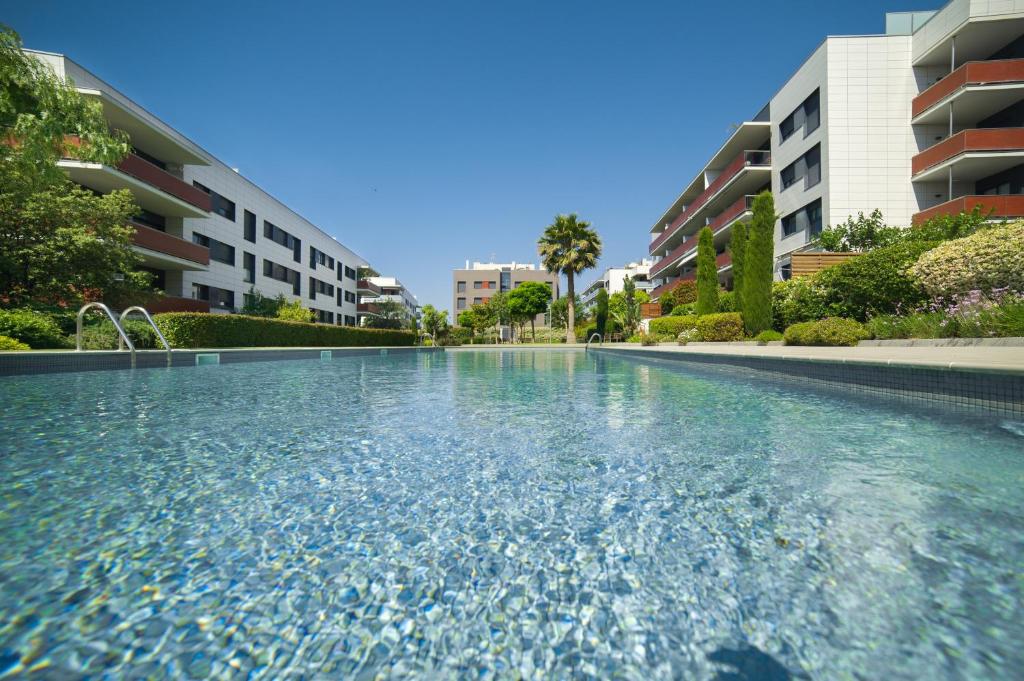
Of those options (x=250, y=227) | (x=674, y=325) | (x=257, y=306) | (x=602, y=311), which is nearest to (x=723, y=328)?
(x=674, y=325)

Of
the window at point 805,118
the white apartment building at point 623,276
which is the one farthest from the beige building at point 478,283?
the window at point 805,118

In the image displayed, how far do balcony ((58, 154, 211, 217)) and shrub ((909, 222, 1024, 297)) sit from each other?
22.8 metres

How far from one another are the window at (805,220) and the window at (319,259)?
3079cm

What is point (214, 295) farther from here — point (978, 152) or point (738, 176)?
point (978, 152)

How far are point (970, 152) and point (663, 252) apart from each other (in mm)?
26708

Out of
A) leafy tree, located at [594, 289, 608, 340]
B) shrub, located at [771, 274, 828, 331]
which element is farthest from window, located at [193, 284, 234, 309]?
leafy tree, located at [594, 289, 608, 340]

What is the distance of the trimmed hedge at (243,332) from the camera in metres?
13.5

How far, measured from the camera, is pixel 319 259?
36.1 m

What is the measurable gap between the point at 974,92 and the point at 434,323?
123 ft

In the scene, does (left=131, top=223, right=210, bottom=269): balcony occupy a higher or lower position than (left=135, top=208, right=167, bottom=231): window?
lower

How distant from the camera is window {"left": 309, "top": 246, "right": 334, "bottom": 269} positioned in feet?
113

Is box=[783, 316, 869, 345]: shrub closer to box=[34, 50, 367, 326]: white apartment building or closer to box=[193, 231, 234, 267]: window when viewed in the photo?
box=[34, 50, 367, 326]: white apartment building

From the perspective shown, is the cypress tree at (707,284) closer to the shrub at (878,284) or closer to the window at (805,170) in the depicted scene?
the window at (805,170)

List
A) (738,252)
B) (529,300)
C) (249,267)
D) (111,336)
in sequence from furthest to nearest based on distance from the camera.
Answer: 1. (529,300)
2. (249,267)
3. (738,252)
4. (111,336)
